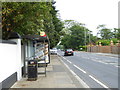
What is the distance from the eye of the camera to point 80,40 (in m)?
94.8

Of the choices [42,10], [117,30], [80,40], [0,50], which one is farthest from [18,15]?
[117,30]

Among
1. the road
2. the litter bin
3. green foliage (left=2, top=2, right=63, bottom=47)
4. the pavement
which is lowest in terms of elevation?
the road

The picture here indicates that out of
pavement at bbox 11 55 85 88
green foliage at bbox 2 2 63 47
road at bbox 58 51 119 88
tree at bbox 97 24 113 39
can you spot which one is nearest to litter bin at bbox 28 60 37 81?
pavement at bbox 11 55 85 88

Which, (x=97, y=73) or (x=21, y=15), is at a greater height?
(x=21, y=15)

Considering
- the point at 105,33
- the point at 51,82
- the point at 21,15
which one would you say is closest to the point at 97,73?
the point at 51,82

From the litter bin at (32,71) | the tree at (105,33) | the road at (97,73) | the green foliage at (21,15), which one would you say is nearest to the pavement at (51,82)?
the litter bin at (32,71)

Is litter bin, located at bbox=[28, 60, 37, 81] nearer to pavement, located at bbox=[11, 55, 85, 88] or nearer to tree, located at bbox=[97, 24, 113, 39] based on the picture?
pavement, located at bbox=[11, 55, 85, 88]

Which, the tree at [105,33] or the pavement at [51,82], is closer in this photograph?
the pavement at [51,82]

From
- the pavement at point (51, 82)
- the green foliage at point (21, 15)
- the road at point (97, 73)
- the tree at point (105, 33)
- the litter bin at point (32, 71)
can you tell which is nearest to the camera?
the pavement at point (51, 82)

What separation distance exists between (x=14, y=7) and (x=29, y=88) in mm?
4403

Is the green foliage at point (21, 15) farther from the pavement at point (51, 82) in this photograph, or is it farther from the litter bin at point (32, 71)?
the pavement at point (51, 82)

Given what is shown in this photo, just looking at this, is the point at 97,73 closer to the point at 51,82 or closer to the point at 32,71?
the point at 51,82

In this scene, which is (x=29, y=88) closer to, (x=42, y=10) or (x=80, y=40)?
(x=42, y=10)

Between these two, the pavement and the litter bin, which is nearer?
the pavement
